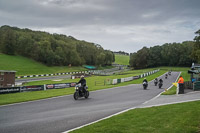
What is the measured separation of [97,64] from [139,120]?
118 meters

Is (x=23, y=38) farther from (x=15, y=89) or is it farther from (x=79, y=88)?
(x=79, y=88)

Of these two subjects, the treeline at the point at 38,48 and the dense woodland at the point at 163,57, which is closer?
the treeline at the point at 38,48

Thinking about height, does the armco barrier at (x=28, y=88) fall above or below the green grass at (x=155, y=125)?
below

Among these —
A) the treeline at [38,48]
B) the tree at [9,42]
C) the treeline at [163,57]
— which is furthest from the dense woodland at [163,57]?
the tree at [9,42]

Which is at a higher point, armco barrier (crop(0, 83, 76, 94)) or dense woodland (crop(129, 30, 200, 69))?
dense woodland (crop(129, 30, 200, 69))

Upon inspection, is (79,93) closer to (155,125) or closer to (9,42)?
(155,125)

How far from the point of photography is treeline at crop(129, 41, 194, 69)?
118 m

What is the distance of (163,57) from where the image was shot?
127188 mm

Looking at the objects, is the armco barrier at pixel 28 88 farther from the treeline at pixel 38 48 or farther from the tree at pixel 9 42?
the tree at pixel 9 42

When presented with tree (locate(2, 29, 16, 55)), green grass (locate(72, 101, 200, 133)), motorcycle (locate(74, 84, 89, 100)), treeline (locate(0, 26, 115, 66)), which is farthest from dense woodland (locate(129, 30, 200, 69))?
green grass (locate(72, 101, 200, 133))

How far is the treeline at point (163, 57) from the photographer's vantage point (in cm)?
11850

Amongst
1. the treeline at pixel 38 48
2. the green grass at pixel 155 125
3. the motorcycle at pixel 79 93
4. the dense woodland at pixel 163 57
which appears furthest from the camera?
the dense woodland at pixel 163 57

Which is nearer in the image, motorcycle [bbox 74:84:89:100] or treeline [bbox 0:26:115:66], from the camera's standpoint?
motorcycle [bbox 74:84:89:100]

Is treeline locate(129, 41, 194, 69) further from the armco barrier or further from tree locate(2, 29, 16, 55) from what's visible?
the armco barrier
